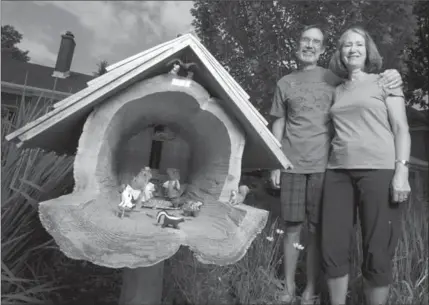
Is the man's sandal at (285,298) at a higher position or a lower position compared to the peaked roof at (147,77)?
lower

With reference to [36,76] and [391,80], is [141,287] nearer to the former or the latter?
[391,80]

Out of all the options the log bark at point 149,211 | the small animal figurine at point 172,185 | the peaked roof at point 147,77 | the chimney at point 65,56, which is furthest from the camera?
the chimney at point 65,56

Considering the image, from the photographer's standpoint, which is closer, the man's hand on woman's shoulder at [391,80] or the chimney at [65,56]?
the man's hand on woman's shoulder at [391,80]

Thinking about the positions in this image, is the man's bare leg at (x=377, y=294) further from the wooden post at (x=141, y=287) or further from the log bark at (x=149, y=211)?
the wooden post at (x=141, y=287)

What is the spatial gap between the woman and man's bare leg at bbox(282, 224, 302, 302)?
0.34 m

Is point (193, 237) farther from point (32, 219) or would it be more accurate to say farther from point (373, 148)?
point (32, 219)

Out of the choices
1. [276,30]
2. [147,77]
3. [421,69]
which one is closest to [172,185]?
[147,77]

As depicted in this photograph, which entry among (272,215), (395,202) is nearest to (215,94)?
(395,202)

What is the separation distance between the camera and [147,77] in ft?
5.57

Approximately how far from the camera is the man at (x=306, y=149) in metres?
2.30

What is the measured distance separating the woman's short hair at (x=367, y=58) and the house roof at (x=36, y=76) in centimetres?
1100

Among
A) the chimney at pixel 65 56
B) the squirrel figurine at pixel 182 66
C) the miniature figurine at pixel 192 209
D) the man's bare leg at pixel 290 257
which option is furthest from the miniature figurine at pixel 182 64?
the chimney at pixel 65 56

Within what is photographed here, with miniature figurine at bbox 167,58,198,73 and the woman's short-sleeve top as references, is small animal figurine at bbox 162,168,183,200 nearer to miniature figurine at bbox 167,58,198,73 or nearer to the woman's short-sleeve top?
miniature figurine at bbox 167,58,198,73

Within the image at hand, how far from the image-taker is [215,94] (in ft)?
5.76
